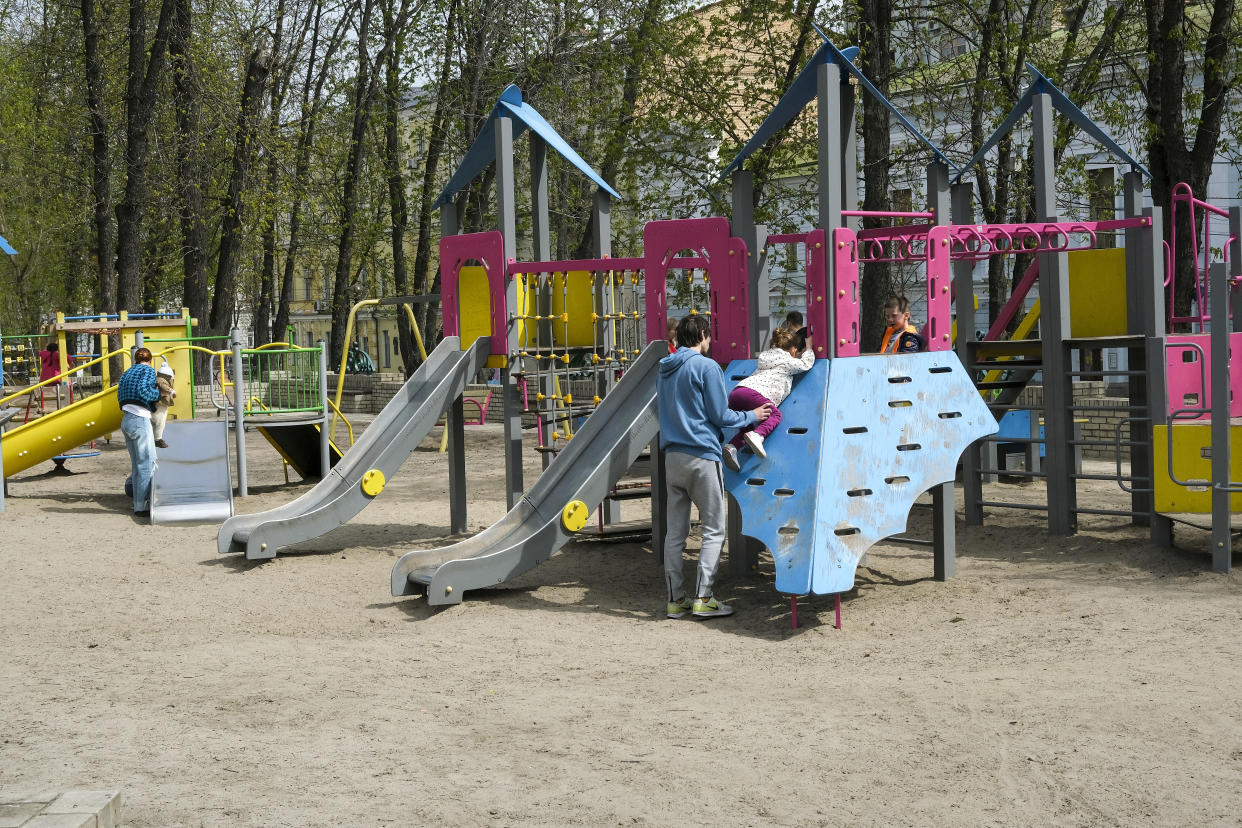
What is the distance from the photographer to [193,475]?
1323cm

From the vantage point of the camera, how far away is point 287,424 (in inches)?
546

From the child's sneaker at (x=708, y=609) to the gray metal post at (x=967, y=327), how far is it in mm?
3862

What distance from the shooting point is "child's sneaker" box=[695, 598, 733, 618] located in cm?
768

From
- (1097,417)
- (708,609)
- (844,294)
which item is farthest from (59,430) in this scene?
(1097,417)

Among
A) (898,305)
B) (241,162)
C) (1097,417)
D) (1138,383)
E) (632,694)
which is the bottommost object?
(632,694)

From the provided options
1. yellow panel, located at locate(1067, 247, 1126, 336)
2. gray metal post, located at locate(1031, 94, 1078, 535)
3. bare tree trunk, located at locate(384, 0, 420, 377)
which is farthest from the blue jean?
bare tree trunk, located at locate(384, 0, 420, 377)

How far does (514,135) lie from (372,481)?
148 inches

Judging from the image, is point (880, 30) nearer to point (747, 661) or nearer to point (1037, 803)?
point (747, 661)

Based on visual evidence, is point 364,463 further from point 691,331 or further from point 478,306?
point 691,331

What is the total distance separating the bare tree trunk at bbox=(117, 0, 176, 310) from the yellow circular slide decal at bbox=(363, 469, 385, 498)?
11507 mm

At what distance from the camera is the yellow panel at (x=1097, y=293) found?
10391mm

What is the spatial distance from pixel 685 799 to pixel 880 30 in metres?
13.9

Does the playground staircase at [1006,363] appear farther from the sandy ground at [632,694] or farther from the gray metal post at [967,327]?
the sandy ground at [632,694]

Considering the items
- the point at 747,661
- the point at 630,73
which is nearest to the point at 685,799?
the point at 747,661
